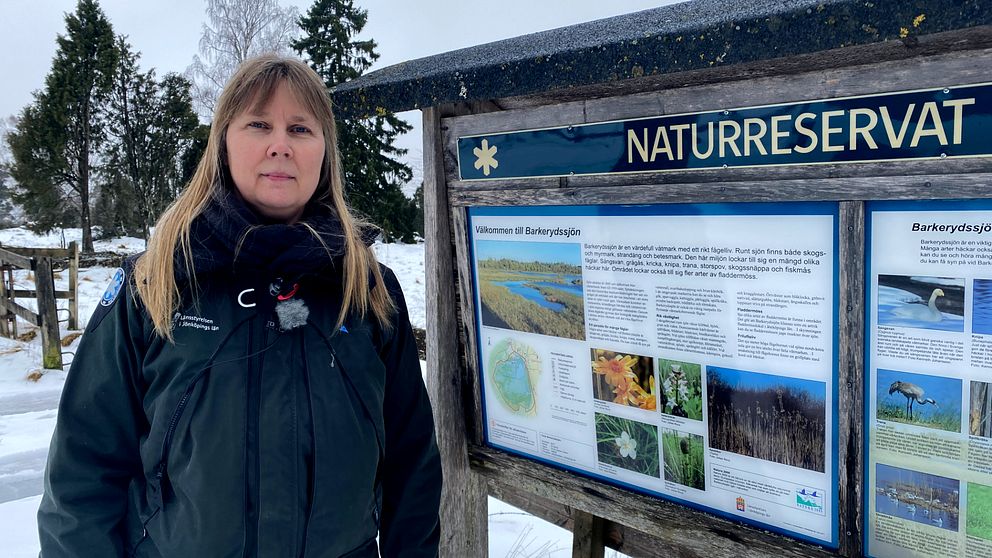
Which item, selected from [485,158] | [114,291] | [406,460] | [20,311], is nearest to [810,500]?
[406,460]

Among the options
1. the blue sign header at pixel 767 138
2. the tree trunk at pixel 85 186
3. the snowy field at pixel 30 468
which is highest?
the tree trunk at pixel 85 186

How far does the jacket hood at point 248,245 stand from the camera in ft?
5.33

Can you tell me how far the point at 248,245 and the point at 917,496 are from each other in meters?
1.75

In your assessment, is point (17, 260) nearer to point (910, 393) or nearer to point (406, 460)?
point (406, 460)

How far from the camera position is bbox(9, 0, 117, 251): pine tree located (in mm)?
23094

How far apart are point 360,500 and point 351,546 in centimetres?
12

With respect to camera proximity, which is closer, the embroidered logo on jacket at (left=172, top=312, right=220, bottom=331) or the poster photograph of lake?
the embroidered logo on jacket at (left=172, top=312, right=220, bottom=331)

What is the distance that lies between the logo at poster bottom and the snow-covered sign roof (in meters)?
1.12

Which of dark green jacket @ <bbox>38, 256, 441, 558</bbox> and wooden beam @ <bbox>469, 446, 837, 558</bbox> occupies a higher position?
dark green jacket @ <bbox>38, 256, 441, 558</bbox>

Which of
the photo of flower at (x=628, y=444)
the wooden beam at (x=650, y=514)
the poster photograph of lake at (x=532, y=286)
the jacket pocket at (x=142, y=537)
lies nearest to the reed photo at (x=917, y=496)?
the wooden beam at (x=650, y=514)

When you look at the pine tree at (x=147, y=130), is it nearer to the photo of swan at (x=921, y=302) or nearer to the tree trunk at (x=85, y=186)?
the tree trunk at (x=85, y=186)

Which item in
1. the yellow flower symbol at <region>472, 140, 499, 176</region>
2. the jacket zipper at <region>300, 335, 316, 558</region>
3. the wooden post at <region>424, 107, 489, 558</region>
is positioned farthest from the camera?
the wooden post at <region>424, 107, 489, 558</region>

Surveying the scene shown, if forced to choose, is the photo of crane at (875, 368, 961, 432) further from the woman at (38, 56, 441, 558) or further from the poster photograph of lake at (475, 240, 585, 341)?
the woman at (38, 56, 441, 558)

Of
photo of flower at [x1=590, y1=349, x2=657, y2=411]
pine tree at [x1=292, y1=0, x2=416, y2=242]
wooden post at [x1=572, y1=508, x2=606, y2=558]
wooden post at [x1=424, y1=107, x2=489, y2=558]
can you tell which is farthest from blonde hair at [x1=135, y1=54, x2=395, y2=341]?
pine tree at [x1=292, y1=0, x2=416, y2=242]
